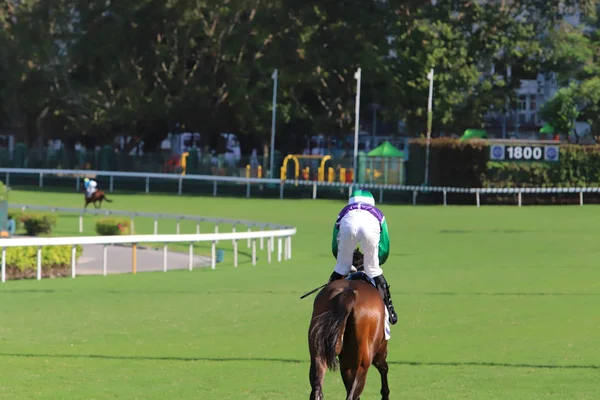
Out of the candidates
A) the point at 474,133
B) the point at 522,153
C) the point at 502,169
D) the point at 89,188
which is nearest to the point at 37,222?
the point at 89,188

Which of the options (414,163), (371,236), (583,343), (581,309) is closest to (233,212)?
(414,163)

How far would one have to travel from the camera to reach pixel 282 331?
1350 cm

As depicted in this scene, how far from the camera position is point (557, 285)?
61.3ft

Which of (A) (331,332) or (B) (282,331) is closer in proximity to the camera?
(A) (331,332)

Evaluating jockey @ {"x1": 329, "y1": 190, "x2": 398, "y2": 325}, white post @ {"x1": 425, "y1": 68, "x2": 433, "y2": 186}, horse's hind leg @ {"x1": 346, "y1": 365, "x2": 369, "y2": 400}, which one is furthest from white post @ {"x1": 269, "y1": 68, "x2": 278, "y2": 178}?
horse's hind leg @ {"x1": 346, "y1": 365, "x2": 369, "y2": 400}

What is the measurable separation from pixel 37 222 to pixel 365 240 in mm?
23672

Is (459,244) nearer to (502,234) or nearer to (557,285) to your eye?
(502,234)

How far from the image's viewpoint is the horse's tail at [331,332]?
7.75 metres

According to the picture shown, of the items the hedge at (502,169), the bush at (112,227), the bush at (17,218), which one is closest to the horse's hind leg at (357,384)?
the bush at (112,227)

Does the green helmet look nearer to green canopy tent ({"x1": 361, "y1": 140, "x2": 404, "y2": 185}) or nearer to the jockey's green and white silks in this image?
the jockey's green and white silks

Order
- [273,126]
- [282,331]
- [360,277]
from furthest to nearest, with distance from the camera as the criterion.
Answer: [273,126] → [282,331] → [360,277]

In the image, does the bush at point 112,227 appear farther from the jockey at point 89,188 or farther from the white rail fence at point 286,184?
the white rail fence at point 286,184

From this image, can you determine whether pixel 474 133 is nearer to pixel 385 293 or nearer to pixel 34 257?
pixel 34 257

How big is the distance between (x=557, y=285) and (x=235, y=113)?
40397 mm
